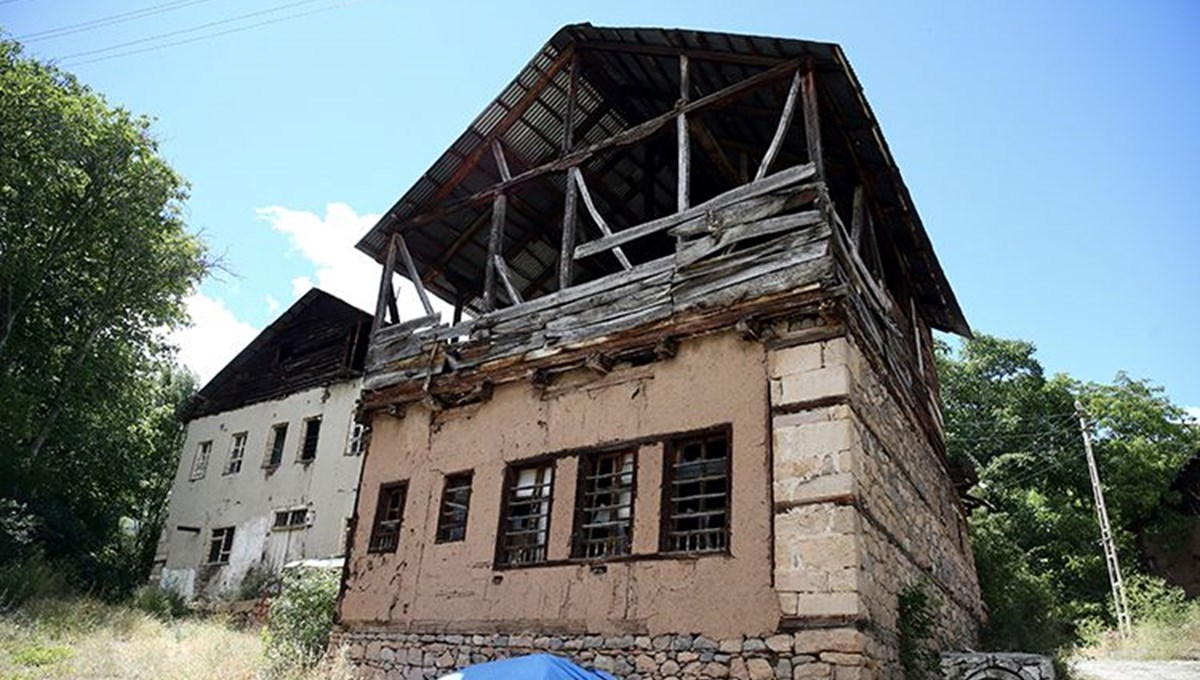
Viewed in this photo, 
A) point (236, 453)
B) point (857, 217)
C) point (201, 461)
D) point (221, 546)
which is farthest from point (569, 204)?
point (201, 461)

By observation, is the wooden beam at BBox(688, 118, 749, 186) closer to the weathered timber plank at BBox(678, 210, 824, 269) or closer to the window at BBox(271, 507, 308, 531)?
the weathered timber plank at BBox(678, 210, 824, 269)

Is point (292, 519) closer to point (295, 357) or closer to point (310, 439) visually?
point (310, 439)

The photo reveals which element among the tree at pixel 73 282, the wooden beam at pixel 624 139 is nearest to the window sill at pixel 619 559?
the wooden beam at pixel 624 139

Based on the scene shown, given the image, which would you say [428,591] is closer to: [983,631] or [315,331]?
[983,631]

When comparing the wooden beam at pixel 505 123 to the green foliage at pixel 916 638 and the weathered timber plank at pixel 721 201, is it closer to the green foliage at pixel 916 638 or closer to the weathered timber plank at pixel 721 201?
the weathered timber plank at pixel 721 201

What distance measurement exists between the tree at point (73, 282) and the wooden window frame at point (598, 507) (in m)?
19.0

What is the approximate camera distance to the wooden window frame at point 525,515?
9.20 m

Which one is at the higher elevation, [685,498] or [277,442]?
[277,442]

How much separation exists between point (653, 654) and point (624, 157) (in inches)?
332

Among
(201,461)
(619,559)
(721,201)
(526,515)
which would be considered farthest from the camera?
(201,461)

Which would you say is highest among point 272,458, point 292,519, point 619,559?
point 272,458

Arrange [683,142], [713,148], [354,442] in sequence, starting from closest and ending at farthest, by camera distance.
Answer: [683,142] → [713,148] → [354,442]

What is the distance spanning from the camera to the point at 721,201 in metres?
9.35

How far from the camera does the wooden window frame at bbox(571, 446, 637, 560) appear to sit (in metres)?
8.52
